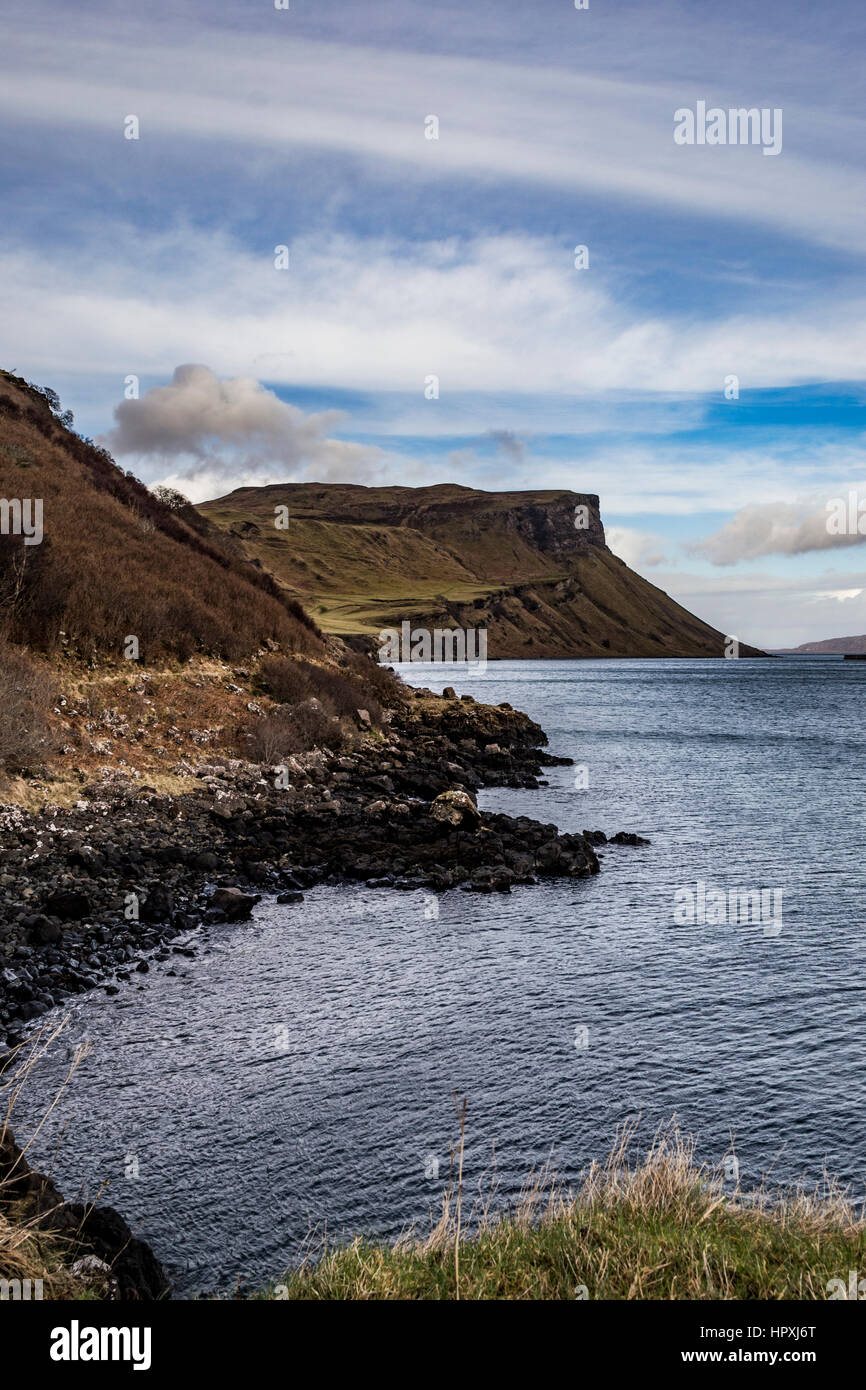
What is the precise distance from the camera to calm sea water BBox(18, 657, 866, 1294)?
11.4 meters

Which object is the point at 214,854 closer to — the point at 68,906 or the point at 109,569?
the point at 68,906

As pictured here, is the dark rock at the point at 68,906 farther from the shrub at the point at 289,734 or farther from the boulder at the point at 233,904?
the shrub at the point at 289,734

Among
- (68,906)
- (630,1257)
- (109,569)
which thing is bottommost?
(68,906)

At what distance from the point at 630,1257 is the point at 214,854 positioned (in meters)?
19.6

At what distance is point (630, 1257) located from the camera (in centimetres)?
662

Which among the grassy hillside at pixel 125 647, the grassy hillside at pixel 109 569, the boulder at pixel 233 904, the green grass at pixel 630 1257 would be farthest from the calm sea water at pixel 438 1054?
the grassy hillside at pixel 109 569

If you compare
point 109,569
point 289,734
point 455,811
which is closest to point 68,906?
point 455,811

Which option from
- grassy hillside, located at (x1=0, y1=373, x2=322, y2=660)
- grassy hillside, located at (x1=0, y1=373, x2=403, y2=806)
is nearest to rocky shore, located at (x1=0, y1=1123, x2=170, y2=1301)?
grassy hillside, located at (x1=0, y1=373, x2=403, y2=806)

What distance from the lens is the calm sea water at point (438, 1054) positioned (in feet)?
37.2

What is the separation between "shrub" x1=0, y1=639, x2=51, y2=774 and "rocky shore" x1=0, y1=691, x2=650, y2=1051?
6.28 ft

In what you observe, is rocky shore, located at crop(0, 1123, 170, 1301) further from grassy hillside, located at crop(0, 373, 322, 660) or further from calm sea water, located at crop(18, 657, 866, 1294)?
grassy hillside, located at crop(0, 373, 322, 660)
